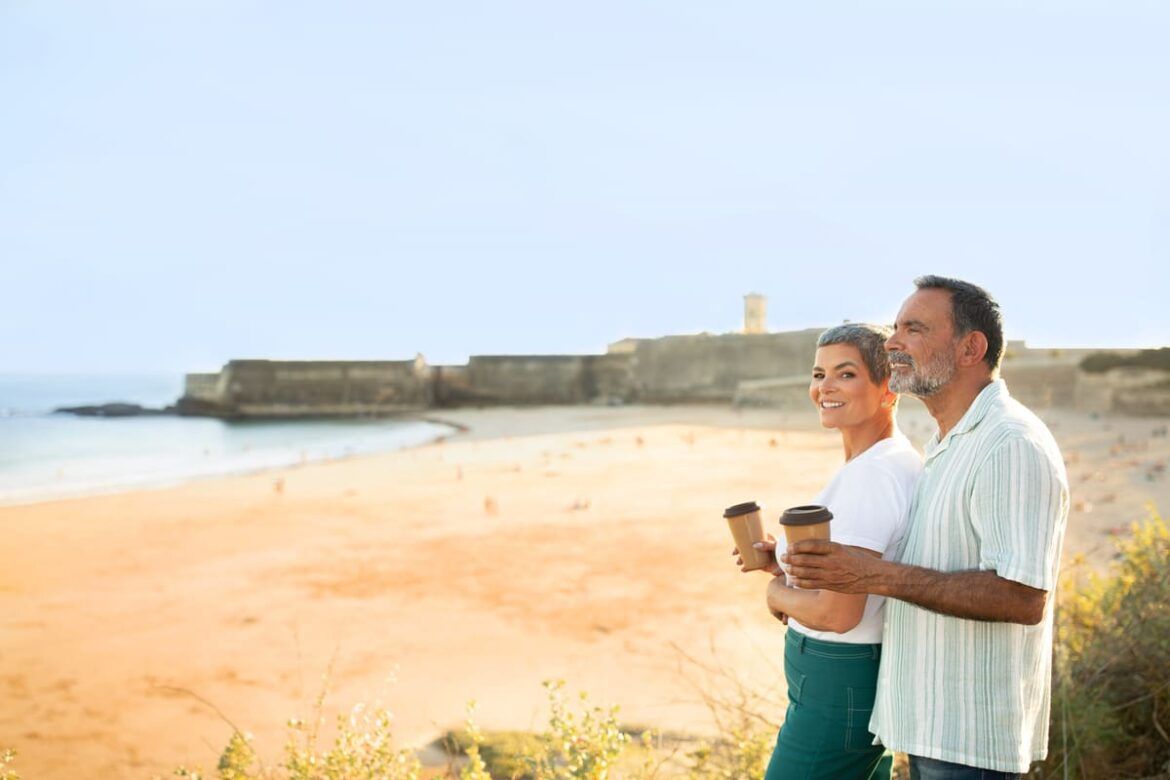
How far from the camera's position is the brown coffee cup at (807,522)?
1743 mm

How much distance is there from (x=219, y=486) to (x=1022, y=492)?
14001 mm

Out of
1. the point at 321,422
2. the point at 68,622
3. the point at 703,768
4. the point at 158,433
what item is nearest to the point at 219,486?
the point at 68,622

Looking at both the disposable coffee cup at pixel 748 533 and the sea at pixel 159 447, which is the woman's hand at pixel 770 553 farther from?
the sea at pixel 159 447

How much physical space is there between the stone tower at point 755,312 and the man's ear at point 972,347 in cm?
3873

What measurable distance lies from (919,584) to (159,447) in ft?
88.6

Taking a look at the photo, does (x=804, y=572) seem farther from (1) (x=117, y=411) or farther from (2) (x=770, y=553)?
(1) (x=117, y=411)

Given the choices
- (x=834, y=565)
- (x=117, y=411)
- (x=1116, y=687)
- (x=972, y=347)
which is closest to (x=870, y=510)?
(x=834, y=565)

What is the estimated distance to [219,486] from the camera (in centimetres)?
1384

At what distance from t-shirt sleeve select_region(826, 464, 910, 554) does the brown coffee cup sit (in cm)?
13

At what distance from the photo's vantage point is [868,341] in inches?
84.4

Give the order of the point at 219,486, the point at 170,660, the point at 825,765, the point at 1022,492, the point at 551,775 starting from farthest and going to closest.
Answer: the point at 219,486, the point at 170,660, the point at 551,775, the point at 825,765, the point at 1022,492

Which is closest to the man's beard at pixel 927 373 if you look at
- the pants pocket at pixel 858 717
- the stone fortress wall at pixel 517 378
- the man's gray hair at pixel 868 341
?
the man's gray hair at pixel 868 341

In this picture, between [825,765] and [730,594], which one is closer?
[825,765]

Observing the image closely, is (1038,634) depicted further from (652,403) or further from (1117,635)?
(652,403)
